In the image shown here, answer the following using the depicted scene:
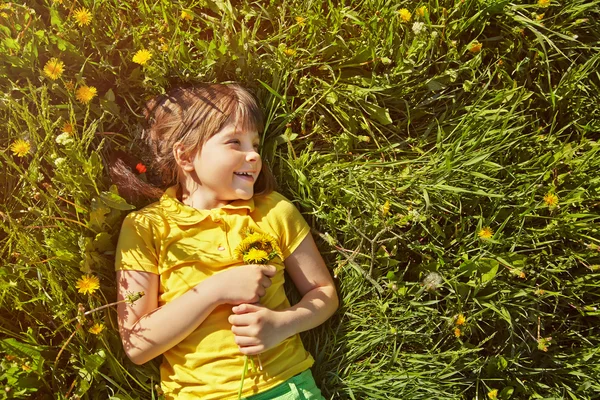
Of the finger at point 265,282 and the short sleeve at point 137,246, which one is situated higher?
the short sleeve at point 137,246

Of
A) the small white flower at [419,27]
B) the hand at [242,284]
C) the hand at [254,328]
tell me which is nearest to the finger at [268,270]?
the hand at [242,284]

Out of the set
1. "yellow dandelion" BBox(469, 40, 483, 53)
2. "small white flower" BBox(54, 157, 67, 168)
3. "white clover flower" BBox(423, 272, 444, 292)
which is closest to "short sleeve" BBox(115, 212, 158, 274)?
"small white flower" BBox(54, 157, 67, 168)

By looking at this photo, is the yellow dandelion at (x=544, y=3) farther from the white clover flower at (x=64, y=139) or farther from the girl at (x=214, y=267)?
the white clover flower at (x=64, y=139)

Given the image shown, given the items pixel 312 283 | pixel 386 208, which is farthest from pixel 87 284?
pixel 386 208

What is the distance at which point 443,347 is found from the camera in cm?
260

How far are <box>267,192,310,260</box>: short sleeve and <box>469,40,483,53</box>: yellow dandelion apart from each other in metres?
1.12

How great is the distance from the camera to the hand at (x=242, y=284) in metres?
2.19

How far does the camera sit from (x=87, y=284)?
7.23 ft

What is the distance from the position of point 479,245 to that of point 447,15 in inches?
42.2

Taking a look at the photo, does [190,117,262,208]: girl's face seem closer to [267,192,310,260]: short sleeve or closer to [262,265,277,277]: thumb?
[267,192,310,260]: short sleeve

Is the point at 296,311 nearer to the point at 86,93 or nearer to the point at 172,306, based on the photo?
the point at 172,306

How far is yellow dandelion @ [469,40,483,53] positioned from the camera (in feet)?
8.39

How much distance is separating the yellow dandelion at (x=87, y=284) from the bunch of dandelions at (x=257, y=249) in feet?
1.94

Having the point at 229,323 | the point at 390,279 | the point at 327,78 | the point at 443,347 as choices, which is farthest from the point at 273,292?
the point at 327,78
